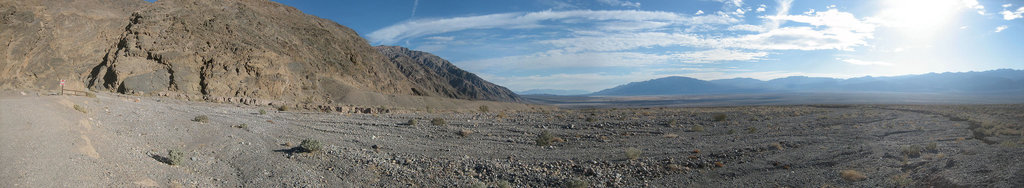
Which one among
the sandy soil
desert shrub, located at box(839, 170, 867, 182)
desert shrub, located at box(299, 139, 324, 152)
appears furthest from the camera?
desert shrub, located at box(299, 139, 324, 152)

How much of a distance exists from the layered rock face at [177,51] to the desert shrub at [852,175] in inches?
1518

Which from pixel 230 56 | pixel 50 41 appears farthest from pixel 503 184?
pixel 50 41

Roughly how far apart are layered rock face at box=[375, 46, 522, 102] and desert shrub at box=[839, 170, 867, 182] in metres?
65.4

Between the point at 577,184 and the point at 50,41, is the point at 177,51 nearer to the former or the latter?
the point at 50,41

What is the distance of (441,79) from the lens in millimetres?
98688

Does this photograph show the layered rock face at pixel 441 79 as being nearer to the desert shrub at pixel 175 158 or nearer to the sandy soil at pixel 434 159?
the sandy soil at pixel 434 159

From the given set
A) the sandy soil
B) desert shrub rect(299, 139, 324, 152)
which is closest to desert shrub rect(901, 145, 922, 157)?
the sandy soil

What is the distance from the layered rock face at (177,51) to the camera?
31.3 meters

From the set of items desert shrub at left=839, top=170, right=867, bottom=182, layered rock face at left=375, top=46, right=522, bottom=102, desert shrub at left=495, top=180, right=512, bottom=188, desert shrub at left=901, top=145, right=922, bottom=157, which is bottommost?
desert shrub at left=495, top=180, right=512, bottom=188

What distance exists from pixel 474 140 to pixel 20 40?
123ft

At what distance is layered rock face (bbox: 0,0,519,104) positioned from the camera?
31297 mm

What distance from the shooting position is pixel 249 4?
51938 millimetres

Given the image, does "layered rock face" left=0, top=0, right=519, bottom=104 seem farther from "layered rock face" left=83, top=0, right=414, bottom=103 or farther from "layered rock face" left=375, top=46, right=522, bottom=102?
"layered rock face" left=375, top=46, right=522, bottom=102

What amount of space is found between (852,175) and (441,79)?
9328 centimetres
